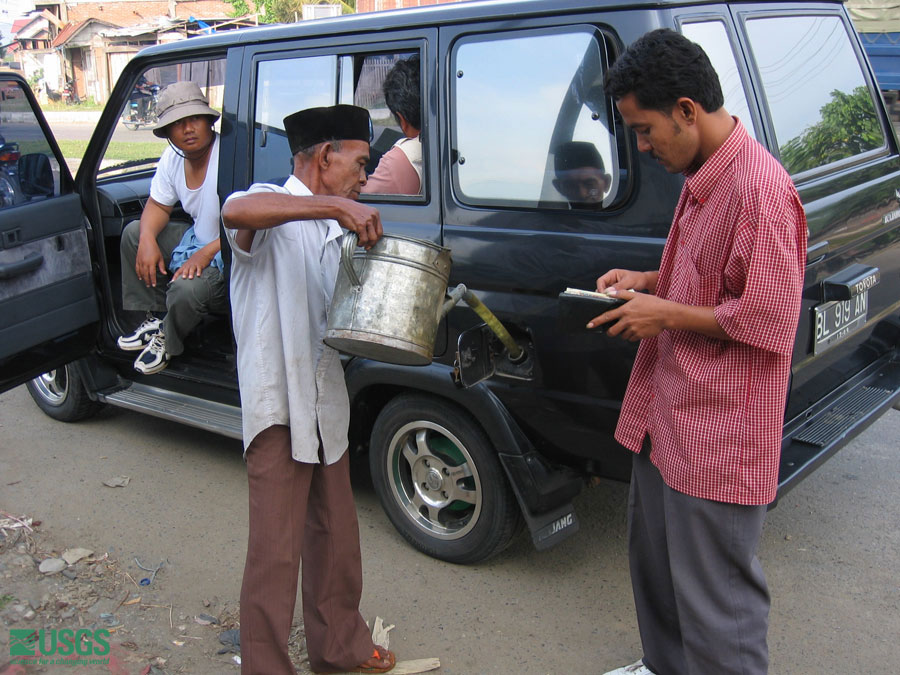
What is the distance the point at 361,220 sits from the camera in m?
2.15

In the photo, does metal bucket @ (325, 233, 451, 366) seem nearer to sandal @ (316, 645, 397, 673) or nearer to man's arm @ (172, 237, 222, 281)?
sandal @ (316, 645, 397, 673)

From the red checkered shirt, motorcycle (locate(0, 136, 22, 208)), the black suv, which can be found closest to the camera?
the red checkered shirt

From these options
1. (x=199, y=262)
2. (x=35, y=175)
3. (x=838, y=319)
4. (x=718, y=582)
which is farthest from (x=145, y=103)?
(x=718, y=582)

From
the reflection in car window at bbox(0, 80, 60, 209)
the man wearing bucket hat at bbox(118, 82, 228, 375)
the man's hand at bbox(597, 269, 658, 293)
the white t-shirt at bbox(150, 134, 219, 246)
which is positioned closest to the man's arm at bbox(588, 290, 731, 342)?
the man's hand at bbox(597, 269, 658, 293)

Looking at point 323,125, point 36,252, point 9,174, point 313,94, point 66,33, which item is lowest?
point 36,252

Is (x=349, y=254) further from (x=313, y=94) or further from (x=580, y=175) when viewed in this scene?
(x=313, y=94)

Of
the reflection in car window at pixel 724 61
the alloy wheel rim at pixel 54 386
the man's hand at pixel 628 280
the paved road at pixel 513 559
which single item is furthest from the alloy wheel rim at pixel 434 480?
the alloy wheel rim at pixel 54 386

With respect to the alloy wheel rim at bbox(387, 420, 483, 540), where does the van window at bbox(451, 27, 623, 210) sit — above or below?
above

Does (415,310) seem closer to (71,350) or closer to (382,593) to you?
(382,593)

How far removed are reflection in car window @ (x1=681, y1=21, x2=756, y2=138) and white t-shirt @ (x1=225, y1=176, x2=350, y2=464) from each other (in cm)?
129

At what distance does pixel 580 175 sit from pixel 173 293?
7.44 ft

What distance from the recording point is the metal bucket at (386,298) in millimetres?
2205

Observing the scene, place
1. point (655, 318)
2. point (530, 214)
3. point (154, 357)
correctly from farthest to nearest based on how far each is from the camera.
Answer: point (154, 357)
point (530, 214)
point (655, 318)

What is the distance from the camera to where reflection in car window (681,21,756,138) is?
256cm
